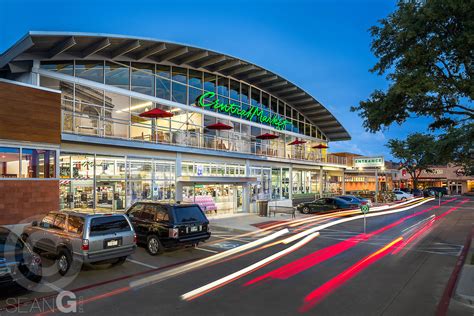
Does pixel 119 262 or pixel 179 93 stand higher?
pixel 179 93

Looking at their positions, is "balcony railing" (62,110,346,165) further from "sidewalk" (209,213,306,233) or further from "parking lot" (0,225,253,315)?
"parking lot" (0,225,253,315)

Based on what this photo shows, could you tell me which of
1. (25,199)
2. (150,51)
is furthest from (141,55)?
(25,199)

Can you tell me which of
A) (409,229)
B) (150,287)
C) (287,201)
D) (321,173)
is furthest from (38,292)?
(321,173)

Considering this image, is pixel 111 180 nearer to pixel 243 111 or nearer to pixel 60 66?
pixel 60 66

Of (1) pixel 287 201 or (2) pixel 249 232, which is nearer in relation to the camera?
(2) pixel 249 232

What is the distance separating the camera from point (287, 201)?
3203 centimetres

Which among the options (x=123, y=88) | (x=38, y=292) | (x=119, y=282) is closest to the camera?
(x=38, y=292)

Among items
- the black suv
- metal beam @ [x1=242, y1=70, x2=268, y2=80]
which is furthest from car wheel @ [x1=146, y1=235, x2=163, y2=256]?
metal beam @ [x1=242, y1=70, x2=268, y2=80]

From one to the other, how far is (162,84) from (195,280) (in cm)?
1705

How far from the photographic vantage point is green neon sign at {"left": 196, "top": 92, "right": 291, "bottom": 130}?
84.6 feet

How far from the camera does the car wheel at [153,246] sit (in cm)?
1120

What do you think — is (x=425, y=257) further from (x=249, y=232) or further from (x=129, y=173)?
(x=129, y=173)

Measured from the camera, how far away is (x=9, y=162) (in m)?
13.7

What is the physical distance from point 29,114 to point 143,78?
8711 mm
